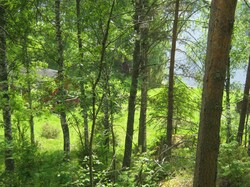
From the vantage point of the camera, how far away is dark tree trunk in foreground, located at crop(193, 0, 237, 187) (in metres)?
2.95

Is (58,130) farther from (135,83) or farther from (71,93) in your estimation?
(71,93)

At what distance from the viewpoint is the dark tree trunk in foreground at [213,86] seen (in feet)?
9.69

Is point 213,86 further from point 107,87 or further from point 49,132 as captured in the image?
point 49,132

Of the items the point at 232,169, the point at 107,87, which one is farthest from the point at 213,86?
the point at 232,169

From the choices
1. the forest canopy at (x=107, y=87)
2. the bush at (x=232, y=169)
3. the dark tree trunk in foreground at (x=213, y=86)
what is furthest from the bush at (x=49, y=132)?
the dark tree trunk in foreground at (x=213, y=86)

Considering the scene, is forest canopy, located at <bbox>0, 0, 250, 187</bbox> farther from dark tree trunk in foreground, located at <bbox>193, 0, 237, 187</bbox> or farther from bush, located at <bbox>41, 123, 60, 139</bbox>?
bush, located at <bbox>41, 123, 60, 139</bbox>

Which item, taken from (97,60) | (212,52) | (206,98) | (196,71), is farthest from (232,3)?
(196,71)

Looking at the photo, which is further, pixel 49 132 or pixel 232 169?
pixel 49 132

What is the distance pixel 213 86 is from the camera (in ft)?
10.0

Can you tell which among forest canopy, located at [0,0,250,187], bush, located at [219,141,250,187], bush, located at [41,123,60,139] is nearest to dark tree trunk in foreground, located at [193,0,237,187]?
forest canopy, located at [0,0,250,187]

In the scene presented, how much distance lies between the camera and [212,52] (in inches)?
119

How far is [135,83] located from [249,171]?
4.19m

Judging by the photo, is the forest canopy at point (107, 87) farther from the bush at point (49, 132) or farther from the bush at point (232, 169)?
the bush at point (49, 132)

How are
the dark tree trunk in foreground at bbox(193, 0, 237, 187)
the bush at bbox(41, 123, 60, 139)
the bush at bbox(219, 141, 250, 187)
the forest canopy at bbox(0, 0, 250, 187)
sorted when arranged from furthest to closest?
the bush at bbox(41, 123, 60, 139), the bush at bbox(219, 141, 250, 187), the forest canopy at bbox(0, 0, 250, 187), the dark tree trunk in foreground at bbox(193, 0, 237, 187)
